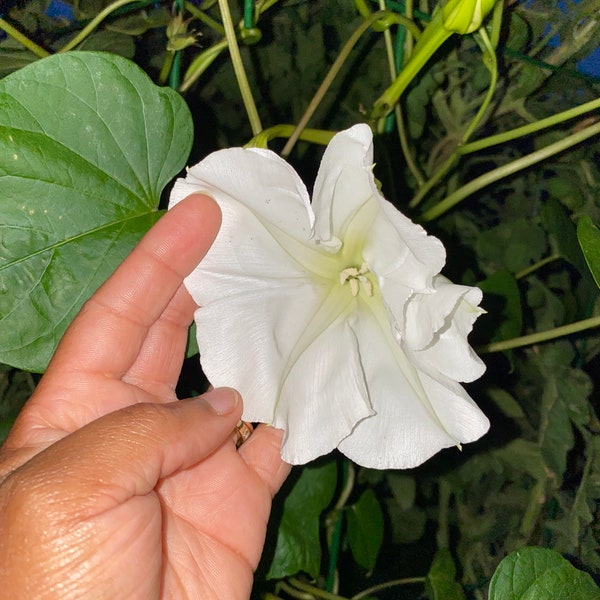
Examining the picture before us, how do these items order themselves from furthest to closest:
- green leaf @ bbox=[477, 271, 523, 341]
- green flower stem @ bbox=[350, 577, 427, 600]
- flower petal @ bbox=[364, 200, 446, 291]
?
green flower stem @ bbox=[350, 577, 427, 600] → green leaf @ bbox=[477, 271, 523, 341] → flower petal @ bbox=[364, 200, 446, 291]

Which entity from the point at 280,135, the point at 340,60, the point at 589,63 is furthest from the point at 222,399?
the point at 589,63

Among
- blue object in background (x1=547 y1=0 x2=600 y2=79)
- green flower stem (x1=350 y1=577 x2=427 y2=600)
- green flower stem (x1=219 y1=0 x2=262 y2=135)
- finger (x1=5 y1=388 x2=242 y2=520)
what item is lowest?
green flower stem (x1=350 y1=577 x2=427 y2=600)

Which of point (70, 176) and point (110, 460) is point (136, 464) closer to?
point (110, 460)

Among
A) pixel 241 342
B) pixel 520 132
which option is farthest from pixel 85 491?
pixel 520 132

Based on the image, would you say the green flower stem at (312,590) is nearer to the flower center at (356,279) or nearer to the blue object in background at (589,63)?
the flower center at (356,279)

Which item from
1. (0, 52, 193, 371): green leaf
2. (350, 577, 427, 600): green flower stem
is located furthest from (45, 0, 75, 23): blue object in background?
(350, 577, 427, 600): green flower stem

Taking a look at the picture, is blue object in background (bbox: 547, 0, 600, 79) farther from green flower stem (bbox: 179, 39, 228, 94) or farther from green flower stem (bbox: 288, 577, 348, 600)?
green flower stem (bbox: 288, 577, 348, 600)
